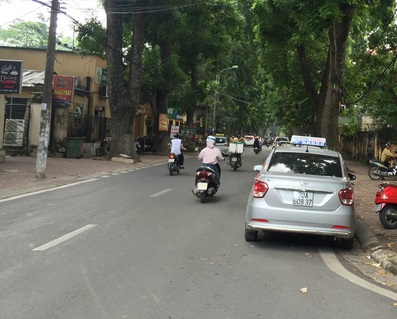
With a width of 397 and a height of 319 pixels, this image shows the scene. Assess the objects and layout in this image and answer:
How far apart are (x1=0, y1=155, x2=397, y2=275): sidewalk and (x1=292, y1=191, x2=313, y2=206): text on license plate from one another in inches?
48.8

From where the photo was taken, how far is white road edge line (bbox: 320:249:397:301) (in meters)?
5.16

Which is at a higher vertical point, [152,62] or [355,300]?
[152,62]

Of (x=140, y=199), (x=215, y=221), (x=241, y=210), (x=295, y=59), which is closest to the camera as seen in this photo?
(x=215, y=221)

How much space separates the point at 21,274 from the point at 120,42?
19.9 meters

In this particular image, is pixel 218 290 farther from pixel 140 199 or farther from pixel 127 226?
pixel 140 199

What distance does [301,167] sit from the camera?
7.42 m

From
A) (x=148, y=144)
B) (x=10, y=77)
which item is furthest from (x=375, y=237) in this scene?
(x=148, y=144)

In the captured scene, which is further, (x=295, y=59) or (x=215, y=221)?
(x=295, y=59)

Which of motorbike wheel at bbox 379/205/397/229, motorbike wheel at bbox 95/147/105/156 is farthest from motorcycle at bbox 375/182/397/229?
motorbike wheel at bbox 95/147/105/156

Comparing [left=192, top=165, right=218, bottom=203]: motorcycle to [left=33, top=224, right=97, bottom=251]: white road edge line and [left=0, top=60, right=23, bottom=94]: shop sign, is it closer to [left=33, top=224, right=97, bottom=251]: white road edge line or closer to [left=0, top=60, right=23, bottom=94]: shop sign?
[left=33, top=224, right=97, bottom=251]: white road edge line

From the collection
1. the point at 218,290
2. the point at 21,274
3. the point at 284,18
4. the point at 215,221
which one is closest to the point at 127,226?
the point at 215,221

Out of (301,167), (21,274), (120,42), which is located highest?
(120,42)

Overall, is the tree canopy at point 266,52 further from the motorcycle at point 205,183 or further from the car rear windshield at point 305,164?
the motorcycle at point 205,183

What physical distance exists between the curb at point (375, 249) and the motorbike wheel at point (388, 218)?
15.9 inches
